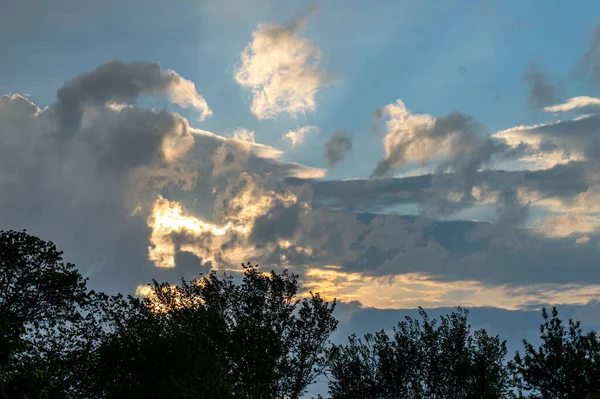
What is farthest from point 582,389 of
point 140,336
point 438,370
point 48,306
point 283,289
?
point 48,306

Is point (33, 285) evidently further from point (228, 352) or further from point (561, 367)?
point (561, 367)

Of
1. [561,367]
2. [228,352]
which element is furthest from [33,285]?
[561,367]

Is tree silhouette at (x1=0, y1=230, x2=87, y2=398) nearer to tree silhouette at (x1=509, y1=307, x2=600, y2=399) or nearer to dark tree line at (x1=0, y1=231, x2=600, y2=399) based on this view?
dark tree line at (x1=0, y1=231, x2=600, y2=399)

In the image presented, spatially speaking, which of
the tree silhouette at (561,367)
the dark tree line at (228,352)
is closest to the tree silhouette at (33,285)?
the dark tree line at (228,352)

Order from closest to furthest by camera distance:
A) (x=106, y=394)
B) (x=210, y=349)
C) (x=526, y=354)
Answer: (x=106, y=394), (x=210, y=349), (x=526, y=354)

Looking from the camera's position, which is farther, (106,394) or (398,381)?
(398,381)

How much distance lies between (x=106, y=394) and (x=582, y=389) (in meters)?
43.1

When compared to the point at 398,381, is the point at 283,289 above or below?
above

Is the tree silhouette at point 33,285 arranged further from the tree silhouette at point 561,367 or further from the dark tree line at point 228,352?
the tree silhouette at point 561,367

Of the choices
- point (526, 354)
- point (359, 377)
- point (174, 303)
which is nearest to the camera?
point (526, 354)

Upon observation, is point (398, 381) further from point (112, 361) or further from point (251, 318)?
point (112, 361)


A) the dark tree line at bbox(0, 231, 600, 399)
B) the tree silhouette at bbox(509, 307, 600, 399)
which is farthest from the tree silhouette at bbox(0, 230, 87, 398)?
the tree silhouette at bbox(509, 307, 600, 399)

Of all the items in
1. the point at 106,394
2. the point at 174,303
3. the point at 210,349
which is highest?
the point at 174,303

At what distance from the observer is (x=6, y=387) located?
2520cm
